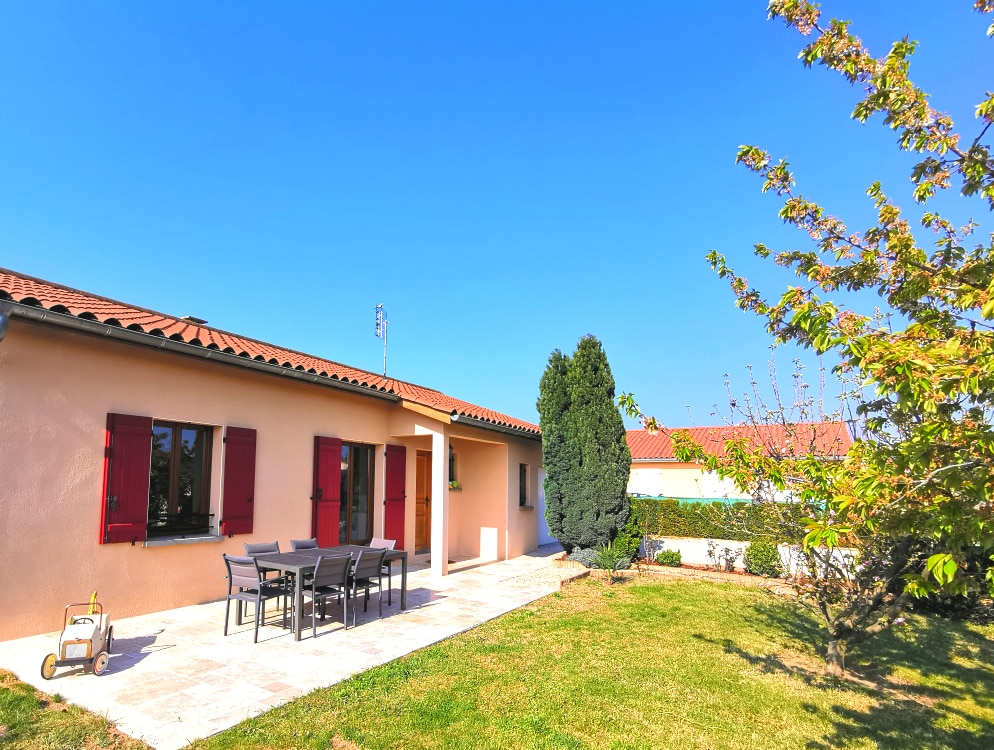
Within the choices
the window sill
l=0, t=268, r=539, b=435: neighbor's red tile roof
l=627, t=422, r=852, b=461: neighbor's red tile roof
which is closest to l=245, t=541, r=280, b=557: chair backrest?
the window sill

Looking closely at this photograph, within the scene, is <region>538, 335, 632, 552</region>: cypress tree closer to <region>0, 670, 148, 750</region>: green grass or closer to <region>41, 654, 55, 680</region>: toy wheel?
<region>41, 654, 55, 680</region>: toy wheel

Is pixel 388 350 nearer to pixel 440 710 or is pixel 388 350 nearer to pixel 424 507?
pixel 424 507

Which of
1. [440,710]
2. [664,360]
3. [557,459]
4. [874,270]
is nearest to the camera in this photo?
[874,270]

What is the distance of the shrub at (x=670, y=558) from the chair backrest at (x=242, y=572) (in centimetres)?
912

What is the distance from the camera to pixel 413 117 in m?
13.1

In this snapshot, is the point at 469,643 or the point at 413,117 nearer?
the point at 469,643

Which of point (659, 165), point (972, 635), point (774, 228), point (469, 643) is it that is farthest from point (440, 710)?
point (659, 165)

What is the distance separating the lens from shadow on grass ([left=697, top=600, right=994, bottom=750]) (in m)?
4.19

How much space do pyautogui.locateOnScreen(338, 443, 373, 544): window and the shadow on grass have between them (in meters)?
6.76

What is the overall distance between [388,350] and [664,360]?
9.11m

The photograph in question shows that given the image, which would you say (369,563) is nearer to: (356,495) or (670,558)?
(356,495)

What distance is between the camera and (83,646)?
4695mm

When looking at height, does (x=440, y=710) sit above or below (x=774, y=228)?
below

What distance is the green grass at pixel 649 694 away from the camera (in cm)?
397
